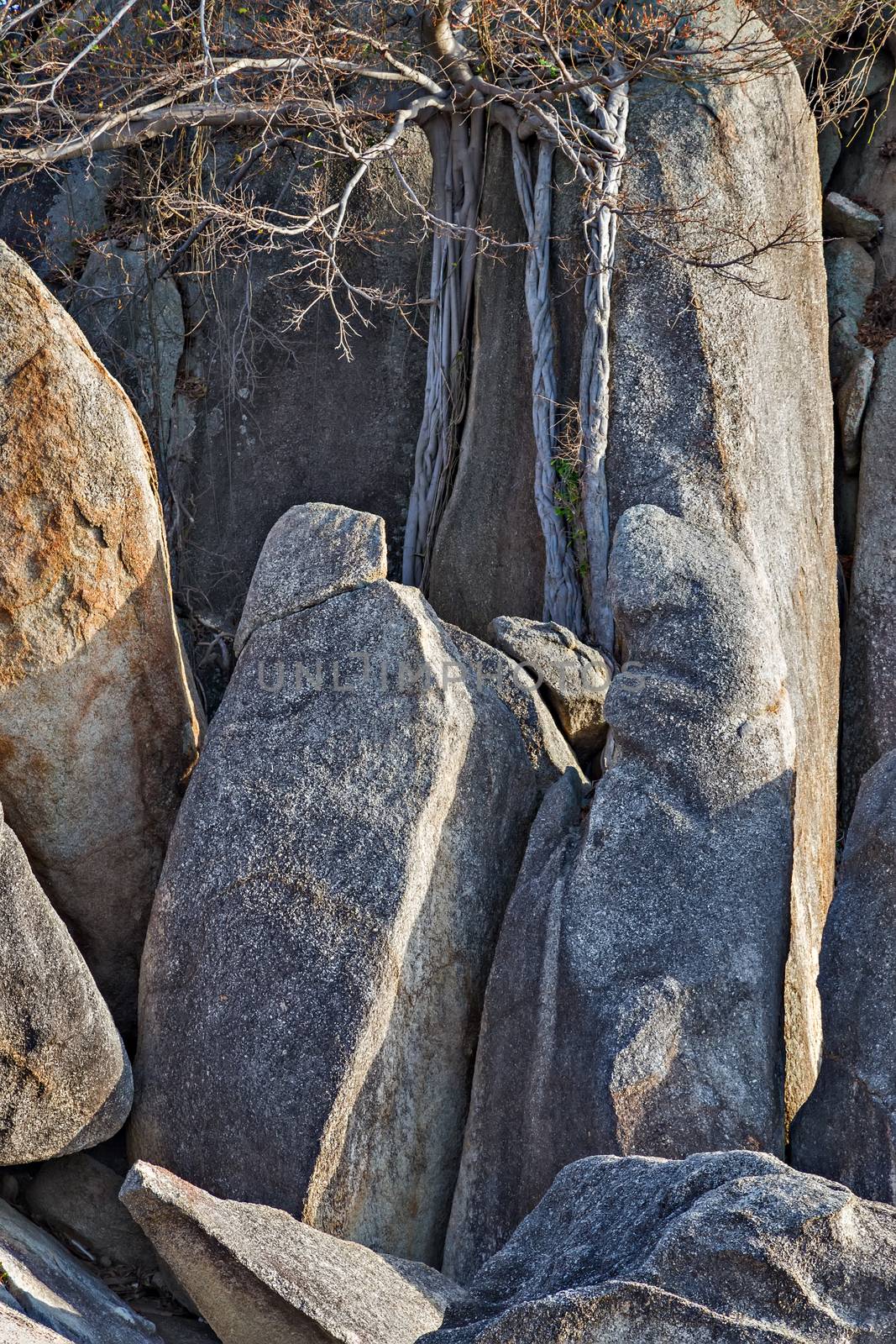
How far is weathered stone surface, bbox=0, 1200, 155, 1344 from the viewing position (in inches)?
147

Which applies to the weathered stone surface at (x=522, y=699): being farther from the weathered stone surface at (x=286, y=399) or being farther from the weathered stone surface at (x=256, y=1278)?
the weathered stone surface at (x=256, y=1278)

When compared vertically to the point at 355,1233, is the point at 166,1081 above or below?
above

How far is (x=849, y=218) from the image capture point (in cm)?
711

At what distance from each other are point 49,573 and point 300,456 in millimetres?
2126

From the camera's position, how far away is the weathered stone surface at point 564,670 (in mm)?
5301

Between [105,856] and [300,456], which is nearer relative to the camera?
[105,856]

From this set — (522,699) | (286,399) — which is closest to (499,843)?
(522,699)

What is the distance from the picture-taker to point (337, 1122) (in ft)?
14.2

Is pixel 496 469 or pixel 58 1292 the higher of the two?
pixel 496 469

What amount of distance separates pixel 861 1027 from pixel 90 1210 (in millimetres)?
2591

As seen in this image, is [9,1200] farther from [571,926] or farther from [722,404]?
[722,404]

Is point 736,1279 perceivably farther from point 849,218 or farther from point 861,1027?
point 849,218

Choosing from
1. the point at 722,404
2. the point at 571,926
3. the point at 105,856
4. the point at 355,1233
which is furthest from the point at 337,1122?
the point at 722,404

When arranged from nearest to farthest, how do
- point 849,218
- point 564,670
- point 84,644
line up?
point 84,644 < point 564,670 < point 849,218
